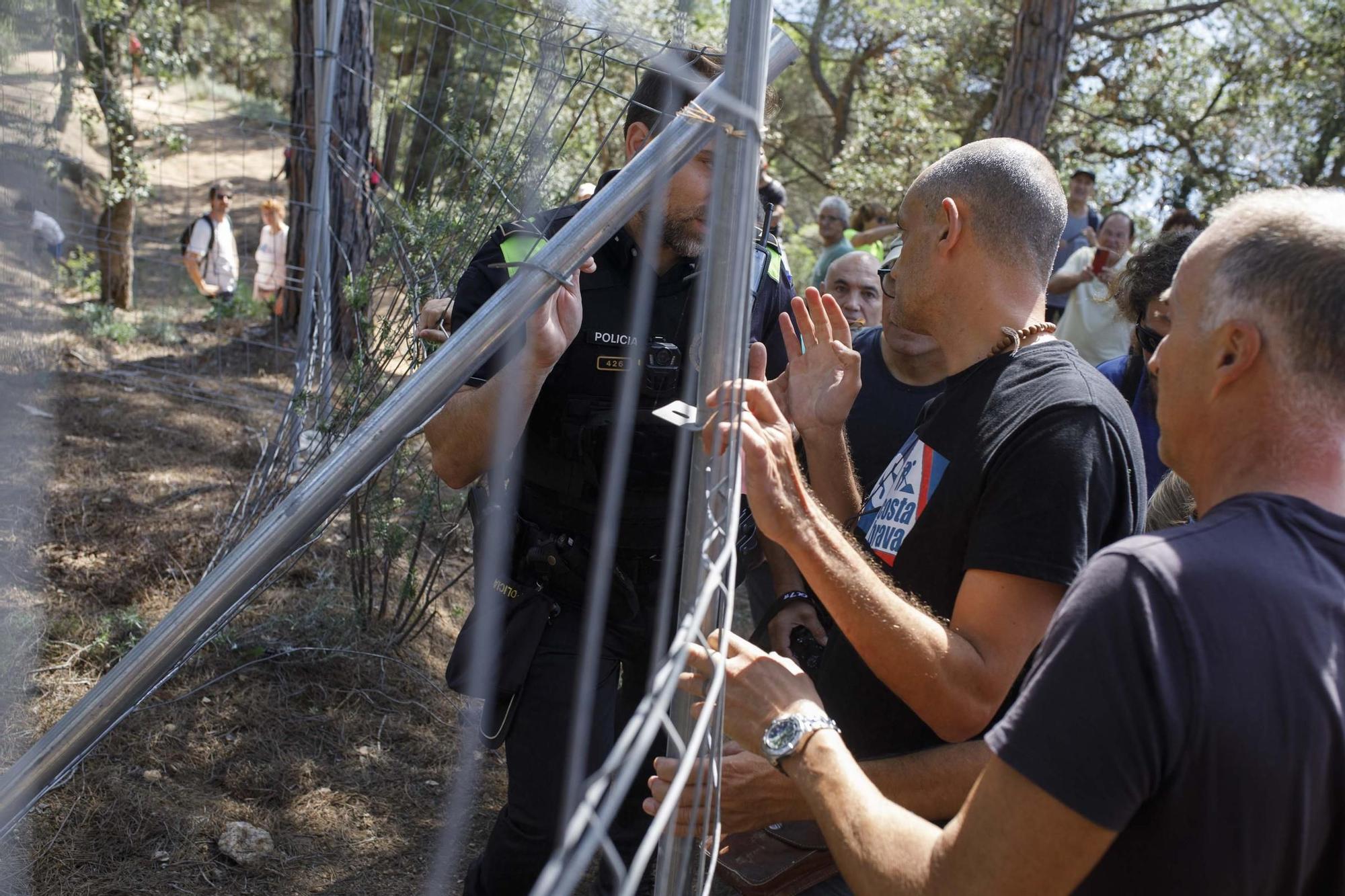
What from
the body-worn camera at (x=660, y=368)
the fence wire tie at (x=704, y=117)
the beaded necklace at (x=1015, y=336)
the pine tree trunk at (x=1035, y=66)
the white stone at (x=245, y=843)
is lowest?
the white stone at (x=245, y=843)

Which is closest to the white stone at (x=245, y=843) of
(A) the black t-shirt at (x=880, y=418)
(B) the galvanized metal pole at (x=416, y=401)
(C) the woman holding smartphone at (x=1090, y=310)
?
(B) the galvanized metal pole at (x=416, y=401)

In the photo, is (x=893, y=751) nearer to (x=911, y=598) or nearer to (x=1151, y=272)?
(x=911, y=598)

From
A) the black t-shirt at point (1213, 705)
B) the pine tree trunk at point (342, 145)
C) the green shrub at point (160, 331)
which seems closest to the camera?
the black t-shirt at point (1213, 705)

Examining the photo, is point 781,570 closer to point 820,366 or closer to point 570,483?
point 570,483

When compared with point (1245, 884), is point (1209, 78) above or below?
above

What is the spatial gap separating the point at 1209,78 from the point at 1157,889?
1579cm

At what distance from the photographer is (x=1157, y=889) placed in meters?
1.17

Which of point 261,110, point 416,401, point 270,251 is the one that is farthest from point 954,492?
point 261,110

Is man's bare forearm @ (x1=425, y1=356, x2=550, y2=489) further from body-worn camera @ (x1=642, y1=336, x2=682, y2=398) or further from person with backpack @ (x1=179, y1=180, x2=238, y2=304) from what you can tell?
person with backpack @ (x1=179, y1=180, x2=238, y2=304)

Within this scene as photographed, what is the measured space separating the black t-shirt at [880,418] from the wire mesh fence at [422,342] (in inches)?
33.4

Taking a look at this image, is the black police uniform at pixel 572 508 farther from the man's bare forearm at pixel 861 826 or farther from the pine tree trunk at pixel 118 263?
the pine tree trunk at pixel 118 263

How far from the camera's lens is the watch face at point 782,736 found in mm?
1493

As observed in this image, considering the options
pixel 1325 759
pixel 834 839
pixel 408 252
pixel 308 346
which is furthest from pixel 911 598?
pixel 308 346

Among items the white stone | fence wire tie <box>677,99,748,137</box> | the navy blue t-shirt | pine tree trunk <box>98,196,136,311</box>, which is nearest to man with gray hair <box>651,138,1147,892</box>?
fence wire tie <box>677,99,748,137</box>
